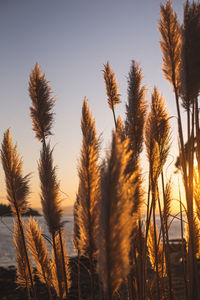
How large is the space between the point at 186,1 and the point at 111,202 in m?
1.45

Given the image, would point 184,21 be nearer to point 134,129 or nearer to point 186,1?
point 186,1

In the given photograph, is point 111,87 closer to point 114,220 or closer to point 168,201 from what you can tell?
point 168,201

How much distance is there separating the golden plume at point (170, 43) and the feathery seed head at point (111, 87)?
4.19 feet

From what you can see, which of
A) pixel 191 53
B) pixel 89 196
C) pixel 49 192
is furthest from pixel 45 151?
pixel 191 53

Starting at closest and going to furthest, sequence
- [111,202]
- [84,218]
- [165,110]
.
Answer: [111,202] → [84,218] → [165,110]

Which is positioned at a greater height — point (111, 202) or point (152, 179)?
point (152, 179)

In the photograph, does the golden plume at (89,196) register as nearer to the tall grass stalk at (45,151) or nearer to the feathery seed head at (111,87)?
the tall grass stalk at (45,151)

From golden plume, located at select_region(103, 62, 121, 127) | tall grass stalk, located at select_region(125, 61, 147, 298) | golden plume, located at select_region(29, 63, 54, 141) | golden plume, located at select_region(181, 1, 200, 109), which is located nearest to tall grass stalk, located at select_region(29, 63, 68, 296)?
golden plume, located at select_region(29, 63, 54, 141)

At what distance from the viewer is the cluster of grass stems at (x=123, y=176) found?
1.19 meters

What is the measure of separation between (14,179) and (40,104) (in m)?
0.69

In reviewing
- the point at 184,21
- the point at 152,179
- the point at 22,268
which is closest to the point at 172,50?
the point at 184,21

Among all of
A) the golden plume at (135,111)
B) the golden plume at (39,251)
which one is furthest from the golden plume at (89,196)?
the golden plume at (39,251)

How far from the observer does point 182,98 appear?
196 centimetres

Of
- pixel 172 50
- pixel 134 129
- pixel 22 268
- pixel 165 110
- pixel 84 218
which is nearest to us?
pixel 84 218
